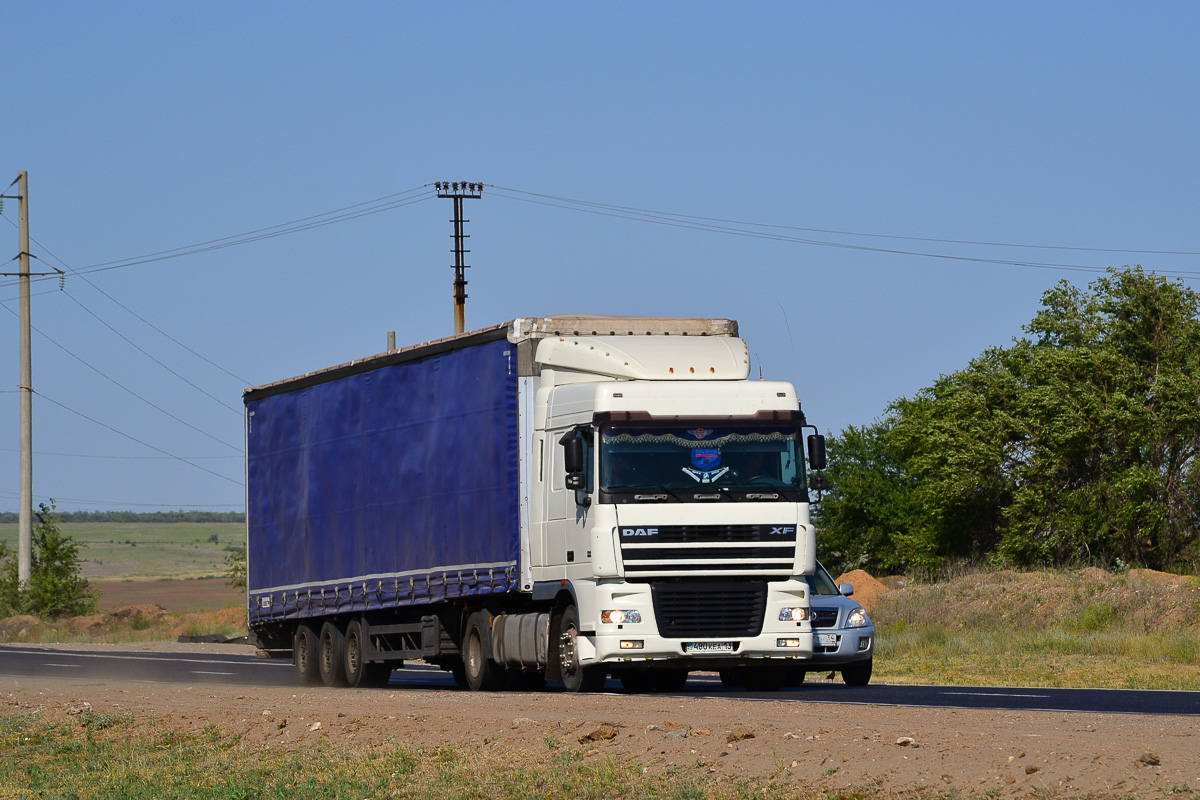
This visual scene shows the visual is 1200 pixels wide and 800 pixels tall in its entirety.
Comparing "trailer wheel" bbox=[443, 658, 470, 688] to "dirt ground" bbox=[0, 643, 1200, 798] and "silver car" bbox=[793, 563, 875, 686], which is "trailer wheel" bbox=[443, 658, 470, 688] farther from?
"silver car" bbox=[793, 563, 875, 686]

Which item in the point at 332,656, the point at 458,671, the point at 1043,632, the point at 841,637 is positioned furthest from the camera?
the point at 1043,632

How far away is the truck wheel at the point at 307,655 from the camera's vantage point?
27766 millimetres

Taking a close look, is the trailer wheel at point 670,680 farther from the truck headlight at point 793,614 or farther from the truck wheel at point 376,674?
the truck wheel at point 376,674

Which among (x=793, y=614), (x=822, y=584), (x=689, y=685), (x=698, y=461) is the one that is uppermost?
(x=698, y=461)

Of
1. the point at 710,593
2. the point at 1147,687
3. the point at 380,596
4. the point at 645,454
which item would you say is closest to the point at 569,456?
the point at 645,454

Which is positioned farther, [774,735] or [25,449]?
[25,449]

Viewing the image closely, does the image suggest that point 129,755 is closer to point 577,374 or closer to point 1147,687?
point 577,374

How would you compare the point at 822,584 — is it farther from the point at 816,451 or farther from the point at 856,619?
the point at 816,451

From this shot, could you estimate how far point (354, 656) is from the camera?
26641 mm

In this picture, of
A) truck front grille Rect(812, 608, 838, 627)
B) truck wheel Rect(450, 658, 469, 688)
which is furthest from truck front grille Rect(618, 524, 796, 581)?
truck wheel Rect(450, 658, 469, 688)

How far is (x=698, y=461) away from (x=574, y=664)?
2779mm

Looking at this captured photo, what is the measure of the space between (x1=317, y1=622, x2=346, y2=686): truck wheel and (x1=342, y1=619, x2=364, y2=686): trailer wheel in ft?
0.21

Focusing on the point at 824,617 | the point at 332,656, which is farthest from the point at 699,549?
the point at 332,656

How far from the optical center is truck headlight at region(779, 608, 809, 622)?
21.4 metres
